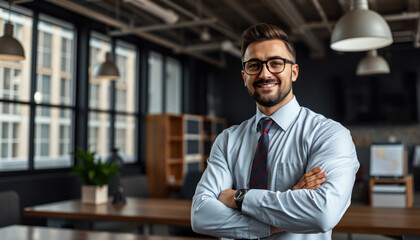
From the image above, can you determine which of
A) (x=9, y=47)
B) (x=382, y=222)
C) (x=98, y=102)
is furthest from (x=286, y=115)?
(x=98, y=102)

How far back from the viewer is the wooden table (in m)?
2.67

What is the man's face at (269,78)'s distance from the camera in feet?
5.13

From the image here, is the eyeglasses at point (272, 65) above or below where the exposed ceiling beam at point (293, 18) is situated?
below

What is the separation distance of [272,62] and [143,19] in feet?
21.5

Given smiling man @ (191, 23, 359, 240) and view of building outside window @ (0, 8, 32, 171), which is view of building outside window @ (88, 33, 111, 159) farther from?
smiling man @ (191, 23, 359, 240)

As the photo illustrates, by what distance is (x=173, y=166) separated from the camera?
802 cm

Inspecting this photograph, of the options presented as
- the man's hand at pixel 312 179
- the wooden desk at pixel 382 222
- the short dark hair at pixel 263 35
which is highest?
the short dark hair at pixel 263 35

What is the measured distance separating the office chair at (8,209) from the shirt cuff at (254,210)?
101 inches

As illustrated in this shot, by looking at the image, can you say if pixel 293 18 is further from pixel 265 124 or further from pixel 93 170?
pixel 265 124

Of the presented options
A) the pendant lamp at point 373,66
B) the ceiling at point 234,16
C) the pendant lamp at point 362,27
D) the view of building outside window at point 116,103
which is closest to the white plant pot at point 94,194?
the pendant lamp at point 362,27

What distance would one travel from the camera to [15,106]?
5391 mm

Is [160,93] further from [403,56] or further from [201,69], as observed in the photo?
[403,56]

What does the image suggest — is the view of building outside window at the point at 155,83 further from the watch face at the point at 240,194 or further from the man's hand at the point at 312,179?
the man's hand at the point at 312,179

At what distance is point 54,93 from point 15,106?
72 centimetres
